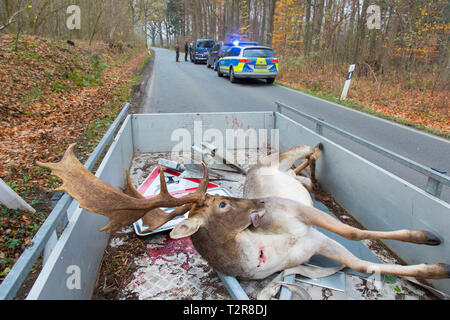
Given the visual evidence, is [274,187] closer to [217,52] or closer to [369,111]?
[369,111]

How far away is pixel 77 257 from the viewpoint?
105 inches

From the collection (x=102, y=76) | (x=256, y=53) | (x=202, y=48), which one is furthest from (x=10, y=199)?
(x=202, y=48)

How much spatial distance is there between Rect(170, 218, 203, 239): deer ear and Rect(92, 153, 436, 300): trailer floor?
72cm

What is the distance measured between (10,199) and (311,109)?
9811 mm

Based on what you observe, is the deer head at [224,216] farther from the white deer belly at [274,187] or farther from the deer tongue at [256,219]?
the white deer belly at [274,187]

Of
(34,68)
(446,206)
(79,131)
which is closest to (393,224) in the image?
(446,206)

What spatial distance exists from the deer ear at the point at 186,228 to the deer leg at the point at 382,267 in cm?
127

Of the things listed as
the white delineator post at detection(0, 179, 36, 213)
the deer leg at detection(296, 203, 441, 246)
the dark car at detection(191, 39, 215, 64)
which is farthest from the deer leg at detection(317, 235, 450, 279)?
the dark car at detection(191, 39, 215, 64)

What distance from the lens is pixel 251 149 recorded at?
691cm

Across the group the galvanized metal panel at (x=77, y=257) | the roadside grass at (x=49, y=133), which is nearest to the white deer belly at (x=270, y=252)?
the galvanized metal panel at (x=77, y=257)

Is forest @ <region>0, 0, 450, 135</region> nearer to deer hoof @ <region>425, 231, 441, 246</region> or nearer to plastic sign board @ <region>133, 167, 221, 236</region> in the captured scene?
plastic sign board @ <region>133, 167, 221, 236</region>

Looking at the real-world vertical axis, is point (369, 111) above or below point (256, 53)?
below

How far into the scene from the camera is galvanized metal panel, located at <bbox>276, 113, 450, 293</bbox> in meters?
3.01

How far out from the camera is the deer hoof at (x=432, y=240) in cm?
298
